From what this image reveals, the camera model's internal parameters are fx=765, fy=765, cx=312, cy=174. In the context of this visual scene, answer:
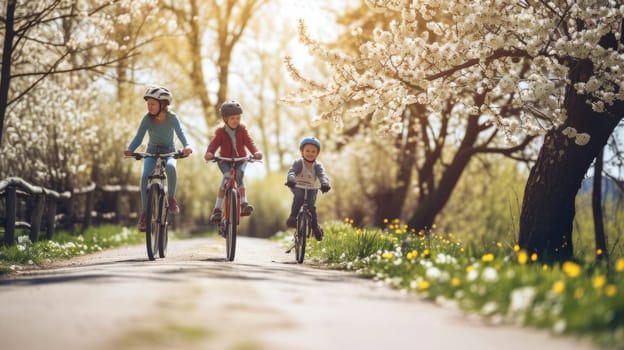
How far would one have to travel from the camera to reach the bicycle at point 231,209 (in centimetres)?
984

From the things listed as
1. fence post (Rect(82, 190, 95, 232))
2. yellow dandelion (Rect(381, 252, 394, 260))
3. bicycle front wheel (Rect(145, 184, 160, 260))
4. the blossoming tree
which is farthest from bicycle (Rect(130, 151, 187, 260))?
fence post (Rect(82, 190, 95, 232))

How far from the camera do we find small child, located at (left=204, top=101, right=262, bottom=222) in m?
10.2

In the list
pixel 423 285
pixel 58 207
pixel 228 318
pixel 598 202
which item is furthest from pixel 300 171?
pixel 58 207

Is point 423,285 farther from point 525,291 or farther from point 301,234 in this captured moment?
point 301,234

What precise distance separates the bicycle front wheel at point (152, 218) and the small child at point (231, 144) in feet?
2.45

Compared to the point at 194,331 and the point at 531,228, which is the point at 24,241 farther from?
the point at 194,331

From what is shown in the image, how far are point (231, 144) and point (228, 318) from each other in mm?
5605

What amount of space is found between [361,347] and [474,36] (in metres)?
6.63

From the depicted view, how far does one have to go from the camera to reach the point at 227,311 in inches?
205

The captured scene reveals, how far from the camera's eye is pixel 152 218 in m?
9.64

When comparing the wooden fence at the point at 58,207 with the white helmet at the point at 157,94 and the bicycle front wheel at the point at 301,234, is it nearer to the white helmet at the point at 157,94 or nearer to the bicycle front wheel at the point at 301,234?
the white helmet at the point at 157,94

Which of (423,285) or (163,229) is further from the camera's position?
(163,229)

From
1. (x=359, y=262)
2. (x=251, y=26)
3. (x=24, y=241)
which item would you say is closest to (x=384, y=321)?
(x=359, y=262)

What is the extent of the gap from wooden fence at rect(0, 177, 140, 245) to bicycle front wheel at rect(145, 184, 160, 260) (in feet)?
9.36
